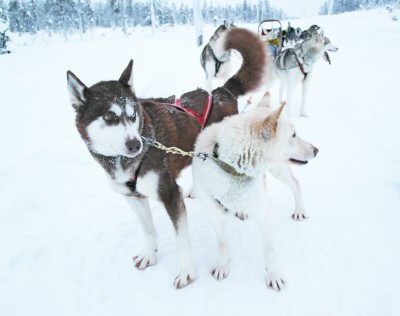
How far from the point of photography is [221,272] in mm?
1868

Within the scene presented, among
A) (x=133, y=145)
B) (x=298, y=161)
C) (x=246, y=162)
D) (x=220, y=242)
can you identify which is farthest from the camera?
(x=220, y=242)

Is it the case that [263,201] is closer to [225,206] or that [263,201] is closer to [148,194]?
[225,206]

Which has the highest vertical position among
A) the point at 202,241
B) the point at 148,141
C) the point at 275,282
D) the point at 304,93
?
the point at 148,141

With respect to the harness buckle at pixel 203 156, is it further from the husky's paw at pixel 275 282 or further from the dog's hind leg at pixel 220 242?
the husky's paw at pixel 275 282

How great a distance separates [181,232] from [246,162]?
2.21 ft

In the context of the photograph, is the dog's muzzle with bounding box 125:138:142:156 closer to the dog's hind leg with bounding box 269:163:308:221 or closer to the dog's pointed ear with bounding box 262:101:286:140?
the dog's pointed ear with bounding box 262:101:286:140

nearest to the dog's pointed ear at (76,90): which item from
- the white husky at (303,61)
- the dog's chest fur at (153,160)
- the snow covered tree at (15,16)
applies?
the dog's chest fur at (153,160)

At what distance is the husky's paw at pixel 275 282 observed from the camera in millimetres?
1717

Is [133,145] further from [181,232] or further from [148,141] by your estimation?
[181,232]

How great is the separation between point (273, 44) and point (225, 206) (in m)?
5.87

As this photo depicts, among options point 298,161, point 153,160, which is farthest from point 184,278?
point 298,161

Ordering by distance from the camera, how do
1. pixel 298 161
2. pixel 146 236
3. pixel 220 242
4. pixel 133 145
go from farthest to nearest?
pixel 146 236 → pixel 220 242 → pixel 298 161 → pixel 133 145

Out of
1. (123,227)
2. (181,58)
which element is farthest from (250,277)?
(181,58)

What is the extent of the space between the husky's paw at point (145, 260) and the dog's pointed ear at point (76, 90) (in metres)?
1.20
